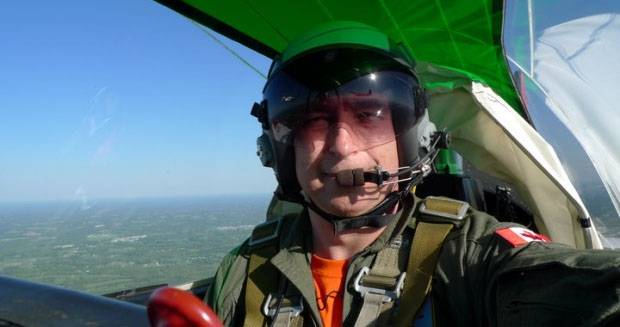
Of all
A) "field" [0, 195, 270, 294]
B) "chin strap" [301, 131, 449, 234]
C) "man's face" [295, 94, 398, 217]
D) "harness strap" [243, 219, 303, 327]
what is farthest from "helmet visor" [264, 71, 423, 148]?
"field" [0, 195, 270, 294]

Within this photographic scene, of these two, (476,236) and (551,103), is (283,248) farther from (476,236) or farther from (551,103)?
(551,103)

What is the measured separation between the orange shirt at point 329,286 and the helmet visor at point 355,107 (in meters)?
0.35

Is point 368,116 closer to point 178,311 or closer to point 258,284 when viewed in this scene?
point 258,284

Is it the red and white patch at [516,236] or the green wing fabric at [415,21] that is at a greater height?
the green wing fabric at [415,21]

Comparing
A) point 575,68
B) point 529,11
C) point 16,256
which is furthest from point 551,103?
point 16,256

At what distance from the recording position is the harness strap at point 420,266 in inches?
40.7

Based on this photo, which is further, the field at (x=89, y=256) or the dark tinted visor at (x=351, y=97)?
the field at (x=89, y=256)

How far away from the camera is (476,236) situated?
103 centimetres

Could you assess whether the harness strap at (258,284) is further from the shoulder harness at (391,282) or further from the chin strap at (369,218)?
the chin strap at (369,218)

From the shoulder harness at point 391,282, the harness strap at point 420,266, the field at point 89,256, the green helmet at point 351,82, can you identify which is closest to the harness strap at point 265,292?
the shoulder harness at point 391,282

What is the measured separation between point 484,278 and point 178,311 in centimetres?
70

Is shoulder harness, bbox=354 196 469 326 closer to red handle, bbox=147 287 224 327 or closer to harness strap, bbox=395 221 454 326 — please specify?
harness strap, bbox=395 221 454 326

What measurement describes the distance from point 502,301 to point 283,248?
697 millimetres

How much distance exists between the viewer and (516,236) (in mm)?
940
